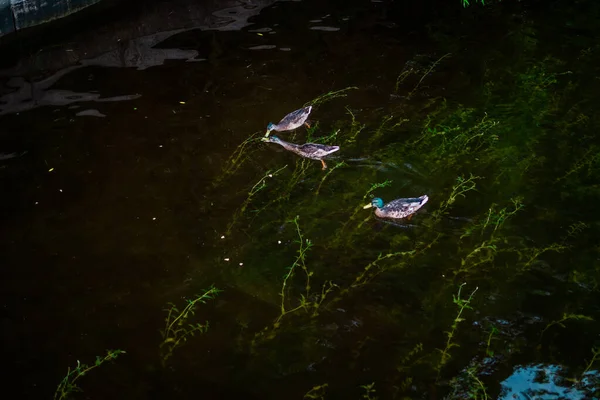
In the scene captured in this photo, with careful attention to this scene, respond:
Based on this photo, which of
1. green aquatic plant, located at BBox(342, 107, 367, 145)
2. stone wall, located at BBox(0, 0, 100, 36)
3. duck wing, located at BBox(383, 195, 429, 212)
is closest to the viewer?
duck wing, located at BBox(383, 195, 429, 212)

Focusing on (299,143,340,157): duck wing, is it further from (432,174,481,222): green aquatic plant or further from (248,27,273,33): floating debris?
(248,27,273,33): floating debris

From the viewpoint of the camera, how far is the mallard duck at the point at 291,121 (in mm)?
8883

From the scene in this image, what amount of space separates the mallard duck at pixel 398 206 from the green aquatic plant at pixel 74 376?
340 cm

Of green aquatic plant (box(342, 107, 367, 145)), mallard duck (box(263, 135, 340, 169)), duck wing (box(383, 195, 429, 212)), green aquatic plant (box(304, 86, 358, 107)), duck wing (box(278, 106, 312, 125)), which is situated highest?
duck wing (box(278, 106, 312, 125))

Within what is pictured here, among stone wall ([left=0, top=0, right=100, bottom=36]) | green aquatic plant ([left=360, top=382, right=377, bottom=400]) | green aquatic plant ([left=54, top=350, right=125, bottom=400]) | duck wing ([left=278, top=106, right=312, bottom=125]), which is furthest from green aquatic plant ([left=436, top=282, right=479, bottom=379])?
stone wall ([left=0, top=0, right=100, bottom=36])

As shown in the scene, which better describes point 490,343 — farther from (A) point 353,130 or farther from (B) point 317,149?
(A) point 353,130

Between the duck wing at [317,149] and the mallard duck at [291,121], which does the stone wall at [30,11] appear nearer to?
the mallard duck at [291,121]

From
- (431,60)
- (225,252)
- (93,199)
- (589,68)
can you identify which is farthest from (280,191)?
(589,68)

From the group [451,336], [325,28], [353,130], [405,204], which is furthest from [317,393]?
[325,28]

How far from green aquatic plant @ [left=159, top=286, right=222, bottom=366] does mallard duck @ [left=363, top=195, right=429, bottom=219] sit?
2.28 m

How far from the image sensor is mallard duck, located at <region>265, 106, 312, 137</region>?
8.88m

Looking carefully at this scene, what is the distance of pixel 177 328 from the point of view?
609 cm

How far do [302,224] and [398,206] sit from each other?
115 cm

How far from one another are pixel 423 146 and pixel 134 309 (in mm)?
4777
